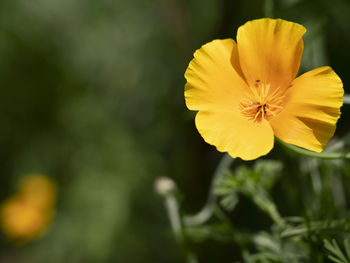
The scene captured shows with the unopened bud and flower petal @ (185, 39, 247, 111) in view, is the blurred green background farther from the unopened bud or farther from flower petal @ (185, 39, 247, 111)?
flower petal @ (185, 39, 247, 111)

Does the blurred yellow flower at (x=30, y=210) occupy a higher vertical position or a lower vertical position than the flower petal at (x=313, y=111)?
lower

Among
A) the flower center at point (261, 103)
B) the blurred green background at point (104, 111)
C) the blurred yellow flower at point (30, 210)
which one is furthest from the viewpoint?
the blurred yellow flower at point (30, 210)

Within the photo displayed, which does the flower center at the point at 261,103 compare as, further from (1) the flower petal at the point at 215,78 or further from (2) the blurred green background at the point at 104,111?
(2) the blurred green background at the point at 104,111

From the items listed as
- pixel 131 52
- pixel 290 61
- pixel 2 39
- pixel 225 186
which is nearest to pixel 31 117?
pixel 2 39

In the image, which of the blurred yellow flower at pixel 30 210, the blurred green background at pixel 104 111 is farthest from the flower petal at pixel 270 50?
the blurred yellow flower at pixel 30 210

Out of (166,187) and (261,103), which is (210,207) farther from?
(261,103)

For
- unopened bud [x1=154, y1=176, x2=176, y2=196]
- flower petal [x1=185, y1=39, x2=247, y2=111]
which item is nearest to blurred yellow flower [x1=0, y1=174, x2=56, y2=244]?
unopened bud [x1=154, y1=176, x2=176, y2=196]
